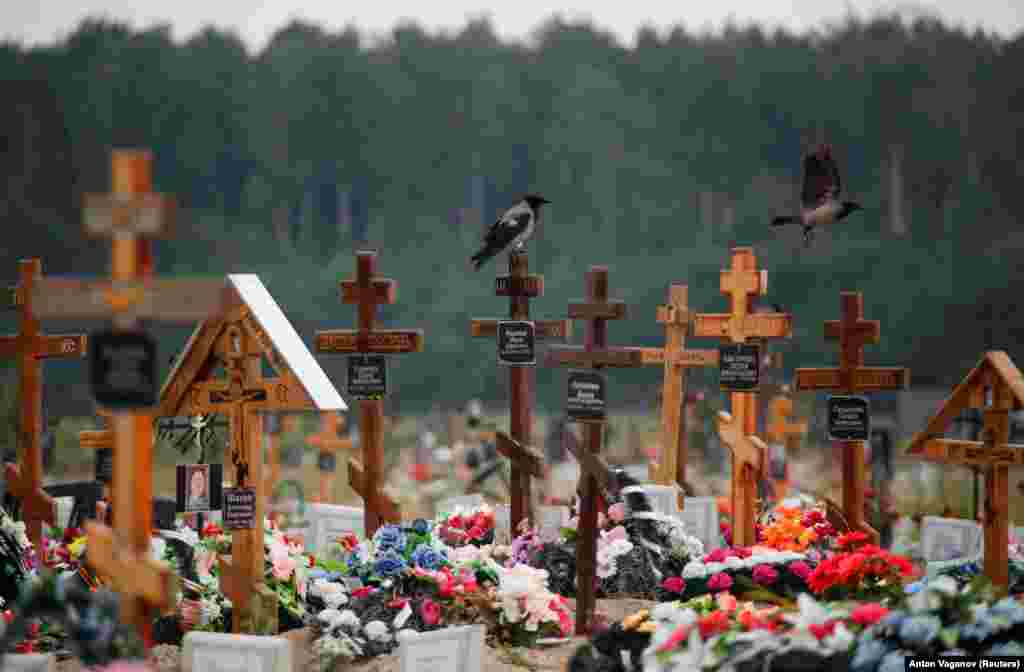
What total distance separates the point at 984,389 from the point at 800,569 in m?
2.16

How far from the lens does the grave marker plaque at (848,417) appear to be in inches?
432

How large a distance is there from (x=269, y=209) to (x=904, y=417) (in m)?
16.2

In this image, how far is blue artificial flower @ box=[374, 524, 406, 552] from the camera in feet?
33.7

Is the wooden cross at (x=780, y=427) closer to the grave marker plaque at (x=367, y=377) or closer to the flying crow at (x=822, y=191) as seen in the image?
the flying crow at (x=822, y=191)

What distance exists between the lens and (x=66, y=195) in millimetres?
29031

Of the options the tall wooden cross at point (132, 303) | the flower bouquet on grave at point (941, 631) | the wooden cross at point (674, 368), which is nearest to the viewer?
the tall wooden cross at point (132, 303)

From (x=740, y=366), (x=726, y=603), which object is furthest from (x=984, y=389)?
(x=740, y=366)

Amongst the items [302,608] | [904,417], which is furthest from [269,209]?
[302,608]

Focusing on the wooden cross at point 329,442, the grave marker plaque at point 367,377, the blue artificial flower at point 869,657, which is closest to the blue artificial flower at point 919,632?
the blue artificial flower at point 869,657

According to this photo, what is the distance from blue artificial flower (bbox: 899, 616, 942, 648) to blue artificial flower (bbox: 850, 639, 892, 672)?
0.11m

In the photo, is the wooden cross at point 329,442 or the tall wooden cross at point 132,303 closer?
the tall wooden cross at point 132,303

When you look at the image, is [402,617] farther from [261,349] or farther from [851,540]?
[851,540]

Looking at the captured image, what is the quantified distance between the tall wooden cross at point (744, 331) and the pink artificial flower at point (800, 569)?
1.73 m

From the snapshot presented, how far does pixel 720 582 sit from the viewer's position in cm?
991
